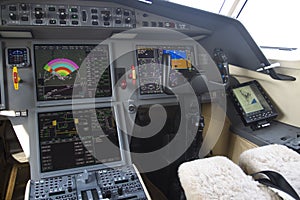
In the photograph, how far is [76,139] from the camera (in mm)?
1369

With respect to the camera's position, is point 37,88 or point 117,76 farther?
point 117,76

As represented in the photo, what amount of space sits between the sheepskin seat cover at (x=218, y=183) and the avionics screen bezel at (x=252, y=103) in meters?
0.82

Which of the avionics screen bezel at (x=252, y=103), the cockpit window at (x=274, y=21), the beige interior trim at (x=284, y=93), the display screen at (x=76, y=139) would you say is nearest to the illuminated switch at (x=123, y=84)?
the display screen at (x=76, y=139)

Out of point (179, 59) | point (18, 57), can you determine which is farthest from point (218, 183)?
point (18, 57)

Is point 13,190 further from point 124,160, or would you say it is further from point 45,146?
point 124,160

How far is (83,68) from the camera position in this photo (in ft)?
4.87

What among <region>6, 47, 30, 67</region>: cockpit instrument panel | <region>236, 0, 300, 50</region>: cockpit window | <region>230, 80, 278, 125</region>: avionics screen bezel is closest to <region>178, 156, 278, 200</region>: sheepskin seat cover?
<region>230, 80, 278, 125</region>: avionics screen bezel

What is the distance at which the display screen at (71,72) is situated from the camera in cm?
142

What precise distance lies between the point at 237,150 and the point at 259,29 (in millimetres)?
1064

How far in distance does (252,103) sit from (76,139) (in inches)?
41.5

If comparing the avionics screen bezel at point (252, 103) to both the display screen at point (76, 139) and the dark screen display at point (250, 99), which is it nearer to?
the dark screen display at point (250, 99)

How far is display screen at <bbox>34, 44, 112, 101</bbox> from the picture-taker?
55.9 inches

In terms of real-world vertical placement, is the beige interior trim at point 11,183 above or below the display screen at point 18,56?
below

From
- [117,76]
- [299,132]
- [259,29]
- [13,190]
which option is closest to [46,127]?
[117,76]
